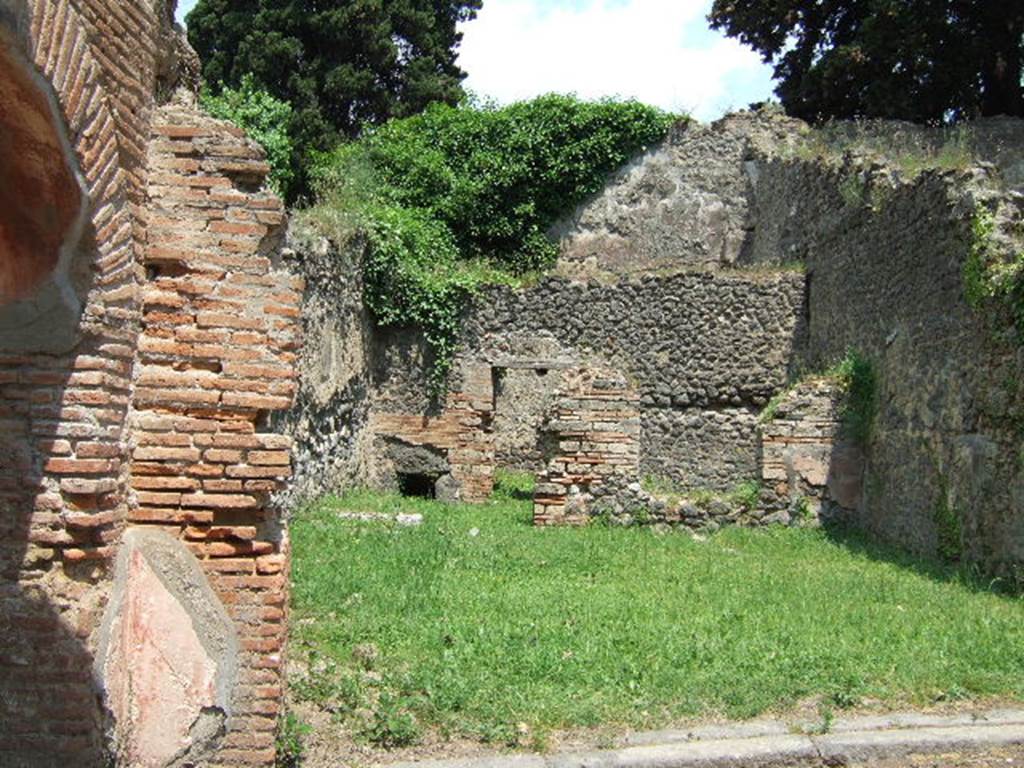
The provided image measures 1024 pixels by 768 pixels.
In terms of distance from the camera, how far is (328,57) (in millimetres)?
26469

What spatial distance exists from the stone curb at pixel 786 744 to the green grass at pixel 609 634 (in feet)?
0.72

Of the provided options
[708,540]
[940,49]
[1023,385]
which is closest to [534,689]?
[1023,385]

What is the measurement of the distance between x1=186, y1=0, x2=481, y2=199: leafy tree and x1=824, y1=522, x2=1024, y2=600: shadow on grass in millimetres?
15806

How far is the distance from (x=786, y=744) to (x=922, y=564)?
5.45m

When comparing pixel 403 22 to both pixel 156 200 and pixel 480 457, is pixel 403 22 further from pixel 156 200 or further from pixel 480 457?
pixel 156 200

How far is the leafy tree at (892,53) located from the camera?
21.8m

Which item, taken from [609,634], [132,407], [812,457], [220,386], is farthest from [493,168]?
[132,407]

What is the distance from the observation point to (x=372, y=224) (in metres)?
16.4

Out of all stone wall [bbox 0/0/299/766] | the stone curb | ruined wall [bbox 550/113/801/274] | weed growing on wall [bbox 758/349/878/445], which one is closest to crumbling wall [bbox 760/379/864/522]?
weed growing on wall [bbox 758/349/878/445]

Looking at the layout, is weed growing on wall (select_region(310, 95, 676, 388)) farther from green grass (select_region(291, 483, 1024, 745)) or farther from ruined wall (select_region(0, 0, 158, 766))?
ruined wall (select_region(0, 0, 158, 766))

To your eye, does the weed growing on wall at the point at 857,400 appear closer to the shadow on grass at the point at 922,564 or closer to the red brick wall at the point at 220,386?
the shadow on grass at the point at 922,564

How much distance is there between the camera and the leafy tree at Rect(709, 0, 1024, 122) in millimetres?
21766

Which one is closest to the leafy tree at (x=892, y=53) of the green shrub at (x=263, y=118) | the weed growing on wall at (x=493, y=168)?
the weed growing on wall at (x=493, y=168)

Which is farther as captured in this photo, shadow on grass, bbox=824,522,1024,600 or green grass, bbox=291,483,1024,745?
shadow on grass, bbox=824,522,1024,600
